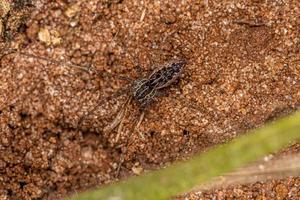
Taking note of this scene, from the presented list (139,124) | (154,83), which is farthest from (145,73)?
(139,124)

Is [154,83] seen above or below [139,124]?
above

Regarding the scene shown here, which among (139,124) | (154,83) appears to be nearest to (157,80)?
(154,83)

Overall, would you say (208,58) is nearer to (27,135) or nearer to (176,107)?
(176,107)

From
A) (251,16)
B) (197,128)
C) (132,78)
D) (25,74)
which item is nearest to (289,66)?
(251,16)

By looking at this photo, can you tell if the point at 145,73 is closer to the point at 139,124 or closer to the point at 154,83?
the point at 154,83

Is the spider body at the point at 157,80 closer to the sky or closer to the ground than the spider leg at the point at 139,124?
closer to the sky

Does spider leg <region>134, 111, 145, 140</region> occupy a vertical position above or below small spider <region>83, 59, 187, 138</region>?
below

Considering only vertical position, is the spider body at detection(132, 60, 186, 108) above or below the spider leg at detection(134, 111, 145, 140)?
above

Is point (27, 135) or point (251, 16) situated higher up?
point (251, 16)
